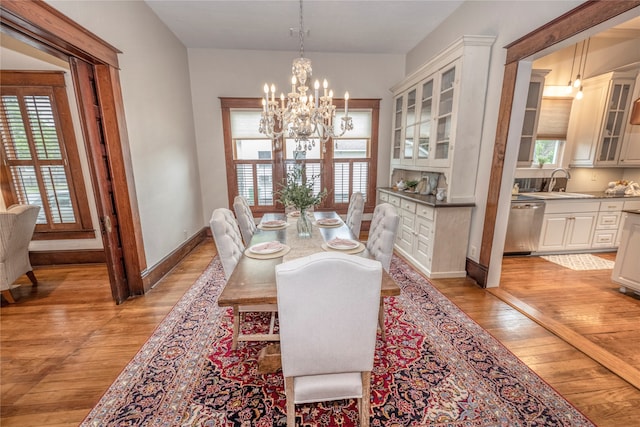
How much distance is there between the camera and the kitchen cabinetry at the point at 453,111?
9.00 feet

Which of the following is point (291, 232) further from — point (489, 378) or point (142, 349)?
point (489, 378)

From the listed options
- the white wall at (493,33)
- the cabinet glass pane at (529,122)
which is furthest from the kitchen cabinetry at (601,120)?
the white wall at (493,33)

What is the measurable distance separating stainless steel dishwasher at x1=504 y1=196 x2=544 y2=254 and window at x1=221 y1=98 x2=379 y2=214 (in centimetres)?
225

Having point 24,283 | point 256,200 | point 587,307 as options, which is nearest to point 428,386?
point 587,307

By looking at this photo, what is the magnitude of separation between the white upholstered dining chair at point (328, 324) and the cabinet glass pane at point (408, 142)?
327 cm

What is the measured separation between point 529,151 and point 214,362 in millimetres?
4476

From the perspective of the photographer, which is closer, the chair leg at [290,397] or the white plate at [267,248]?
the chair leg at [290,397]

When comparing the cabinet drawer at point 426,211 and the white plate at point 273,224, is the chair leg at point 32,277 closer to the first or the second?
the white plate at point 273,224

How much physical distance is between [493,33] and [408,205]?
6.74 ft

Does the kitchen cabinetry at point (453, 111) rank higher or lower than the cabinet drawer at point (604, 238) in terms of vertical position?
higher

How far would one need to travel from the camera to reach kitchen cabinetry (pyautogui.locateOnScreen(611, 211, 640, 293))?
8.46 feet

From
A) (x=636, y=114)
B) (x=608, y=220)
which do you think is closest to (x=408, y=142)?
(x=636, y=114)

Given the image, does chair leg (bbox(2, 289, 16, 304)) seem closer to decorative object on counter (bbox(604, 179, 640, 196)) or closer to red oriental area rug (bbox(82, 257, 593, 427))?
red oriental area rug (bbox(82, 257, 593, 427))

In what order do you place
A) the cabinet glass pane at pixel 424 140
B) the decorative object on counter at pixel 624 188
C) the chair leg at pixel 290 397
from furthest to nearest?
the decorative object on counter at pixel 624 188 < the cabinet glass pane at pixel 424 140 < the chair leg at pixel 290 397
